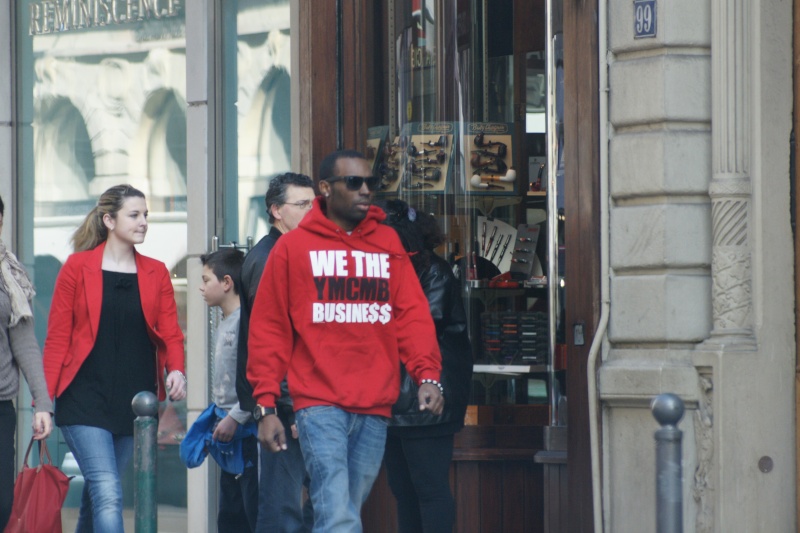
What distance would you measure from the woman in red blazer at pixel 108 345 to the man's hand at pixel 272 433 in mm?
1556

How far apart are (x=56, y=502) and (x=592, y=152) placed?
10.7ft

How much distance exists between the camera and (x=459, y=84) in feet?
29.4

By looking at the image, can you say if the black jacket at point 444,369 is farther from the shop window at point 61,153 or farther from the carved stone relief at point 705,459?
the shop window at point 61,153

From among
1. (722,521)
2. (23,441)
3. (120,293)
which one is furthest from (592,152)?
(23,441)

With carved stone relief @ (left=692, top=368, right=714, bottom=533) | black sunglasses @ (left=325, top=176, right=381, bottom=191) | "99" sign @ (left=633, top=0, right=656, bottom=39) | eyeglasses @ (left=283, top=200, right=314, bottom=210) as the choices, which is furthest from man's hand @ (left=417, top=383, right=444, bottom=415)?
"99" sign @ (left=633, top=0, right=656, bottom=39)

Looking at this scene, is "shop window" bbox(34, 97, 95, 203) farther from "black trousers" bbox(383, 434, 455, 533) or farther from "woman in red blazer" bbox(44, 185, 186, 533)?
"black trousers" bbox(383, 434, 455, 533)

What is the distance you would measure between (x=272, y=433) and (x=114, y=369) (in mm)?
1745

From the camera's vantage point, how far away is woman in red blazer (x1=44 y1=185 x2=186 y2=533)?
24.0 ft

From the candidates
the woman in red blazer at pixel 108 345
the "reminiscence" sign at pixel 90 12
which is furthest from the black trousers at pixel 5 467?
the "reminiscence" sign at pixel 90 12

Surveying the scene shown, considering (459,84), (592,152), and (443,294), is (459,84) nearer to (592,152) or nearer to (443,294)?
(592,152)

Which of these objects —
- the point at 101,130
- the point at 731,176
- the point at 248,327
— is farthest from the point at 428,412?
the point at 101,130

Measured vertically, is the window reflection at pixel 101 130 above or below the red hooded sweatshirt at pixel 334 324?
above

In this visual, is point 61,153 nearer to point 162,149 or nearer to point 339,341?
point 162,149

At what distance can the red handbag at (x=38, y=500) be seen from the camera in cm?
691
